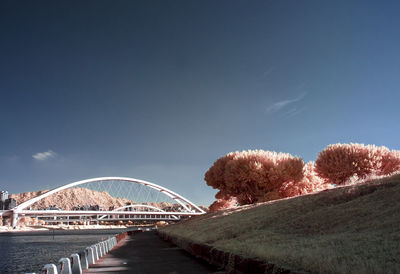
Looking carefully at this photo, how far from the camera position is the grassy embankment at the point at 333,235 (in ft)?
25.6

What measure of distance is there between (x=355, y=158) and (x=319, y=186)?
15755mm

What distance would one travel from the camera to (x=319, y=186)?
65.2m

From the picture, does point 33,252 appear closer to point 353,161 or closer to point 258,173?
point 258,173

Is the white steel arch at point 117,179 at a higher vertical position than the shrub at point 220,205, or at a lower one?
higher

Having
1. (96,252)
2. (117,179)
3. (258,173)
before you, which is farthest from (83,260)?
(117,179)

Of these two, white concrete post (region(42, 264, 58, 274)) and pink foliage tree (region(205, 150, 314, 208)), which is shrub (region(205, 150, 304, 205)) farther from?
white concrete post (region(42, 264, 58, 274))

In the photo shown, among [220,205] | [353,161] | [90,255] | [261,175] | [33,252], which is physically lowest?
[90,255]

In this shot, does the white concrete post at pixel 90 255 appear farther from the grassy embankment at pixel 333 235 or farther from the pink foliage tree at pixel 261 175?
the pink foliage tree at pixel 261 175

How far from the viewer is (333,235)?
38.2 feet

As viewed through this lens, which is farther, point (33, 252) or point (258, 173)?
point (258, 173)

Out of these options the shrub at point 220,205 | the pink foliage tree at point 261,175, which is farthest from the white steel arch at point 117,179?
the pink foliage tree at point 261,175

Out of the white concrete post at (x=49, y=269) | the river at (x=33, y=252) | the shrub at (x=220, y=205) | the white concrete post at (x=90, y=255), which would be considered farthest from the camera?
the shrub at (x=220, y=205)

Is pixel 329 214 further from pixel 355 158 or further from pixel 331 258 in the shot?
pixel 355 158

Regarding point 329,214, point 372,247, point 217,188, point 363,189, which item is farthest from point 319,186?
point 372,247
